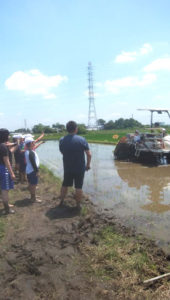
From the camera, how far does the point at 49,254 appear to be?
3.48 metres

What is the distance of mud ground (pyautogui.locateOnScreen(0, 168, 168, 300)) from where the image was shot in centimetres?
275

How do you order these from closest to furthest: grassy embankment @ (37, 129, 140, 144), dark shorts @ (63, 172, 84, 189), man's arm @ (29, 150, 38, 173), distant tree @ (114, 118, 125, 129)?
dark shorts @ (63, 172, 84, 189) → man's arm @ (29, 150, 38, 173) → grassy embankment @ (37, 129, 140, 144) → distant tree @ (114, 118, 125, 129)

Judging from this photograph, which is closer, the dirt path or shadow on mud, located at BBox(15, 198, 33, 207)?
the dirt path

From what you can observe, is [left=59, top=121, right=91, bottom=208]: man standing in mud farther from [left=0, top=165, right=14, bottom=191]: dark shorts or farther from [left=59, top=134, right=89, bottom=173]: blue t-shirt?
[left=0, top=165, right=14, bottom=191]: dark shorts

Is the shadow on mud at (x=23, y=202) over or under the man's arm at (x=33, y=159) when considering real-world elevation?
under

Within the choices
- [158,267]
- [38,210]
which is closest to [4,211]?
[38,210]

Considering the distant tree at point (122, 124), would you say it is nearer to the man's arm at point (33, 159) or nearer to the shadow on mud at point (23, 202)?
the shadow on mud at point (23, 202)

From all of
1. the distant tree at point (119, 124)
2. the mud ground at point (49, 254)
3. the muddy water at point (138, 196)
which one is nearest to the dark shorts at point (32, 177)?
the mud ground at point (49, 254)

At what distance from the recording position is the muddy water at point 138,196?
15.7 feet

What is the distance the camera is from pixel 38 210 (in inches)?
212

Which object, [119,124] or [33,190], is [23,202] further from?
[119,124]

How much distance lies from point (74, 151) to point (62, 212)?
1.23 m

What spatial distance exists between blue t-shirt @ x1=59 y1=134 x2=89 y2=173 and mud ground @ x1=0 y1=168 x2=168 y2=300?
89 centimetres

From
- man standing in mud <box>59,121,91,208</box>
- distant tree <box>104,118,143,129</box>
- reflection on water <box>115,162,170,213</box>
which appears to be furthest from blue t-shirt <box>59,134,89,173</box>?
distant tree <box>104,118,143,129</box>
